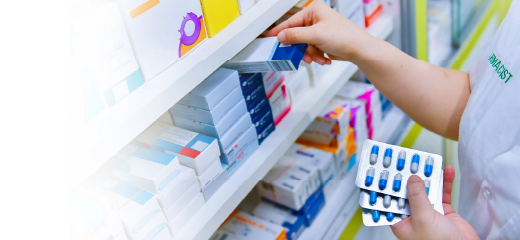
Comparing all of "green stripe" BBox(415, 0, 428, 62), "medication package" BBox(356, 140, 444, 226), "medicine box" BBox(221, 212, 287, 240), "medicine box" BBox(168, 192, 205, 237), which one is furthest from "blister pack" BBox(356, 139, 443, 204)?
"green stripe" BBox(415, 0, 428, 62)

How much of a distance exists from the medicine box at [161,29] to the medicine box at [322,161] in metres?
0.65

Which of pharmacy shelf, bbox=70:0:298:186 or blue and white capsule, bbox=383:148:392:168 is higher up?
pharmacy shelf, bbox=70:0:298:186

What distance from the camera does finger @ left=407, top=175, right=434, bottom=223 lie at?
647 millimetres

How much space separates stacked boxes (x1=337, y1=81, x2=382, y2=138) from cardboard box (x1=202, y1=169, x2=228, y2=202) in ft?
2.25

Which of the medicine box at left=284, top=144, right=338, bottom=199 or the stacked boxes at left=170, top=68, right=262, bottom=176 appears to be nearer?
the stacked boxes at left=170, top=68, right=262, bottom=176

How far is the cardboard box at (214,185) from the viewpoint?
0.85 metres

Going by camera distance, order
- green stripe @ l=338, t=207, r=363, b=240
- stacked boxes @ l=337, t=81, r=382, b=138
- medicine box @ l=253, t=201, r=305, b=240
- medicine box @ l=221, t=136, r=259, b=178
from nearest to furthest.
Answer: medicine box @ l=221, t=136, r=259, b=178 → medicine box @ l=253, t=201, r=305, b=240 → green stripe @ l=338, t=207, r=363, b=240 → stacked boxes @ l=337, t=81, r=382, b=138

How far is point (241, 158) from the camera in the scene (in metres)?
0.94

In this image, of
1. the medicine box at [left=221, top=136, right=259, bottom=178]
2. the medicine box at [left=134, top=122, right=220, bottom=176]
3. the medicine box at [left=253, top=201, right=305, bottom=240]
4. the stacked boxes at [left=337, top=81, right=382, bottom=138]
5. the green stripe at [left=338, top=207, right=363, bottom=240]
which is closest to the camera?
the medicine box at [left=134, top=122, right=220, bottom=176]

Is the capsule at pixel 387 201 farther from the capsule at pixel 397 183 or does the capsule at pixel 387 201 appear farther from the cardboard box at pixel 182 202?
the cardboard box at pixel 182 202

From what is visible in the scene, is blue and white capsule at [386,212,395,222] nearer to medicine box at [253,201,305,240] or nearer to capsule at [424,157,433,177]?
capsule at [424,157,433,177]

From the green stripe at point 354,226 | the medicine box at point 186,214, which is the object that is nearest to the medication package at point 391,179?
the medicine box at point 186,214

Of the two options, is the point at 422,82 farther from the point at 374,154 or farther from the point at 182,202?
the point at 182,202

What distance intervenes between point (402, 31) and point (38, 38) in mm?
1269
